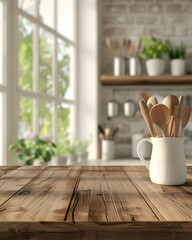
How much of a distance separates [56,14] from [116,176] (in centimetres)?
196

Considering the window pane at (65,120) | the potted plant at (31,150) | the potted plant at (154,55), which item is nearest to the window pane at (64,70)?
the window pane at (65,120)

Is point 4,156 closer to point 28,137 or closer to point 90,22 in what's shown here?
point 28,137

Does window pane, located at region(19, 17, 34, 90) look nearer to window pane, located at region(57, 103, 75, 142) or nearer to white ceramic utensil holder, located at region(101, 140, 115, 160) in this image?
window pane, located at region(57, 103, 75, 142)

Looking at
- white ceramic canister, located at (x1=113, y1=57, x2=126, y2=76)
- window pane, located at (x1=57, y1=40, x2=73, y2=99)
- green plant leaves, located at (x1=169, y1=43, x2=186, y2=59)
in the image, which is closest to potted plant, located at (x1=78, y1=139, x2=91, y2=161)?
window pane, located at (x1=57, y1=40, x2=73, y2=99)

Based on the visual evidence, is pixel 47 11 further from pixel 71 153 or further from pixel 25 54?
pixel 71 153

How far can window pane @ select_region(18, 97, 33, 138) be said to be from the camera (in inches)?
84.4

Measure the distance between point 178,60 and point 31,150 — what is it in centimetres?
160

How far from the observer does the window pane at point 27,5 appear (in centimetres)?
217

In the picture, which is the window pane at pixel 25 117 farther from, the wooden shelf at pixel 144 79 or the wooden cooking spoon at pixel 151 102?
the wooden cooking spoon at pixel 151 102

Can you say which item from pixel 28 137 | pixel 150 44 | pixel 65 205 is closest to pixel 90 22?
pixel 150 44

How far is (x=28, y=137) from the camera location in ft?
6.89

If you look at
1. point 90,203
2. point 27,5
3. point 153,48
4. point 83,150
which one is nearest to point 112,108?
point 83,150

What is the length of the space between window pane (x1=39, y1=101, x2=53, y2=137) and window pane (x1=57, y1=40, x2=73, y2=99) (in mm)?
253

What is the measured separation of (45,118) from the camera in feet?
8.25
